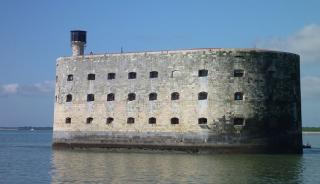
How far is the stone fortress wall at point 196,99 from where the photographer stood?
110 ft

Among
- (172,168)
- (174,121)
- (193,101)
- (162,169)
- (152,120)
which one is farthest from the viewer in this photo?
(152,120)

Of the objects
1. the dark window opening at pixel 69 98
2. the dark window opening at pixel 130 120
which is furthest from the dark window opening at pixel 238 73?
the dark window opening at pixel 69 98

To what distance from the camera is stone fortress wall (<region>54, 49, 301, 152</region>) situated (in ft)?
110

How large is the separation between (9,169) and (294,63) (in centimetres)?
1787

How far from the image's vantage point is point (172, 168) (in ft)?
84.7

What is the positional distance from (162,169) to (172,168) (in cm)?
59

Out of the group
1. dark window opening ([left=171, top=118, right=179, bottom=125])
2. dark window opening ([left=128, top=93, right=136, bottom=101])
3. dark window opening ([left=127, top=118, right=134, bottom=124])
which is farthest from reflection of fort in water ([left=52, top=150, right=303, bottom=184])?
dark window opening ([left=128, top=93, right=136, bottom=101])

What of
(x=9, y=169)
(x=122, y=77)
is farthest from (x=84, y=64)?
(x=9, y=169)

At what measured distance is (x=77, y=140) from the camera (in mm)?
37969

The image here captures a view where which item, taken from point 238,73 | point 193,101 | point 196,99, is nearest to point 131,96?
point 193,101

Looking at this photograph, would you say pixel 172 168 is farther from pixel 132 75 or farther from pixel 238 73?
pixel 132 75

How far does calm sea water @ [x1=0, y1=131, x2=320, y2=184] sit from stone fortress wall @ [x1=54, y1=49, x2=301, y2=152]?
1667mm

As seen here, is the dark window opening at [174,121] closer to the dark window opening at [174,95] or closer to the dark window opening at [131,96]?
the dark window opening at [174,95]

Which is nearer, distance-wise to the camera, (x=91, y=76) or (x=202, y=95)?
(x=202, y=95)
